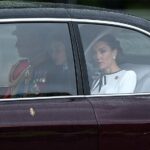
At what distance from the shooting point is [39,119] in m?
3.66

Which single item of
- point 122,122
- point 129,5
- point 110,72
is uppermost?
point 129,5

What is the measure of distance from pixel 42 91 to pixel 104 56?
19.5 inches

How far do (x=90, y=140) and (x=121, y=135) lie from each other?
20 cm

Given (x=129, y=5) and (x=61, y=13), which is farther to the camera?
(x=129, y=5)

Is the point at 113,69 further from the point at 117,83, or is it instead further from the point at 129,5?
the point at 129,5

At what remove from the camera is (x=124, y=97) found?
3.91 m

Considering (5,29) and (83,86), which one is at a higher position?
(5,29)

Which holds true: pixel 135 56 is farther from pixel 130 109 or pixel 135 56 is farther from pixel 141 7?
pixel 141 7

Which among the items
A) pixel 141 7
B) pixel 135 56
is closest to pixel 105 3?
pixel 141 7

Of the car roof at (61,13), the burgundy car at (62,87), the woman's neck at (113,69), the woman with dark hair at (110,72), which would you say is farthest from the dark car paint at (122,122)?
the car roof at (61,13)

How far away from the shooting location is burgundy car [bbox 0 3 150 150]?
367 cm

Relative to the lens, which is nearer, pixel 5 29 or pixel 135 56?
pixel 5 29

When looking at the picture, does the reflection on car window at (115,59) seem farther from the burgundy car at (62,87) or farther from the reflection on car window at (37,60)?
the reflection on car window at (37,60)

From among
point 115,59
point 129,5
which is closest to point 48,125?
point 115,59
